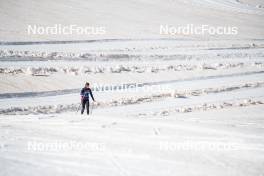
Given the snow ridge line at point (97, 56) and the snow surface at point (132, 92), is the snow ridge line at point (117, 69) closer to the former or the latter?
the snow surface at point (132, 92)

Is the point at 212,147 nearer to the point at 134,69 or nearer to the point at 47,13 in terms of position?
the point at 134,69

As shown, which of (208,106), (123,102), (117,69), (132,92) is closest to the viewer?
(208,106)

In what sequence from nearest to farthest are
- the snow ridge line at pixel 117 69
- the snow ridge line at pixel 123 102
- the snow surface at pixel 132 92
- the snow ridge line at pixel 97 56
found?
1. the snow surface at pixel 132 92
2. the snow ridge line at pixel 123 102
3. the snow ridge line at pixel 117 69
4. the snow ridge line at pixel 97 56

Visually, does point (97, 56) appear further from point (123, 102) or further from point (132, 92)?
point (123, 102)

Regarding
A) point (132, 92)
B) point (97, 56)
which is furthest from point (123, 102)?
point (97, 56)

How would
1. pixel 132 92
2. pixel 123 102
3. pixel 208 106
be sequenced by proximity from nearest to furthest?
1. pixel 208 106
2. pixel 123 102
3. pixel 132 92

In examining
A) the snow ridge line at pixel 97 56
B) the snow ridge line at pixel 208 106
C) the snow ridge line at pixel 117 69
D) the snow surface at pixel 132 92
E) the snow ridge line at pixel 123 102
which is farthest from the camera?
the snow ridge line at pixel 97 56

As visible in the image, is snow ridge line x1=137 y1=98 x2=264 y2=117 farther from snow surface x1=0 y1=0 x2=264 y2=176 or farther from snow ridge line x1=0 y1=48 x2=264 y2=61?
snow ridge line x1=0 y1=48 x2=264 y2=61

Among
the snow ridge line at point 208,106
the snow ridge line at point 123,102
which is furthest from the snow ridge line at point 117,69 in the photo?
the snow ridge line at point 208,106

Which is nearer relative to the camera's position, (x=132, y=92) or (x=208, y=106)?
(x=208, y=106)

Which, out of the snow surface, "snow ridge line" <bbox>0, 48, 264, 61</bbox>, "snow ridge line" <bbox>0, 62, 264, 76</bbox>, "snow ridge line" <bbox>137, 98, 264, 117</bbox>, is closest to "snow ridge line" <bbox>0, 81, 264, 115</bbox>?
the snow surface

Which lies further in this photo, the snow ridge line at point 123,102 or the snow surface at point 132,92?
the snow ridge line at point 123,102

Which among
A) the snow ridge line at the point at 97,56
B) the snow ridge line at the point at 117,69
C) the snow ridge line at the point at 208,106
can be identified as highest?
the snow ridge line at the point at 97,56
